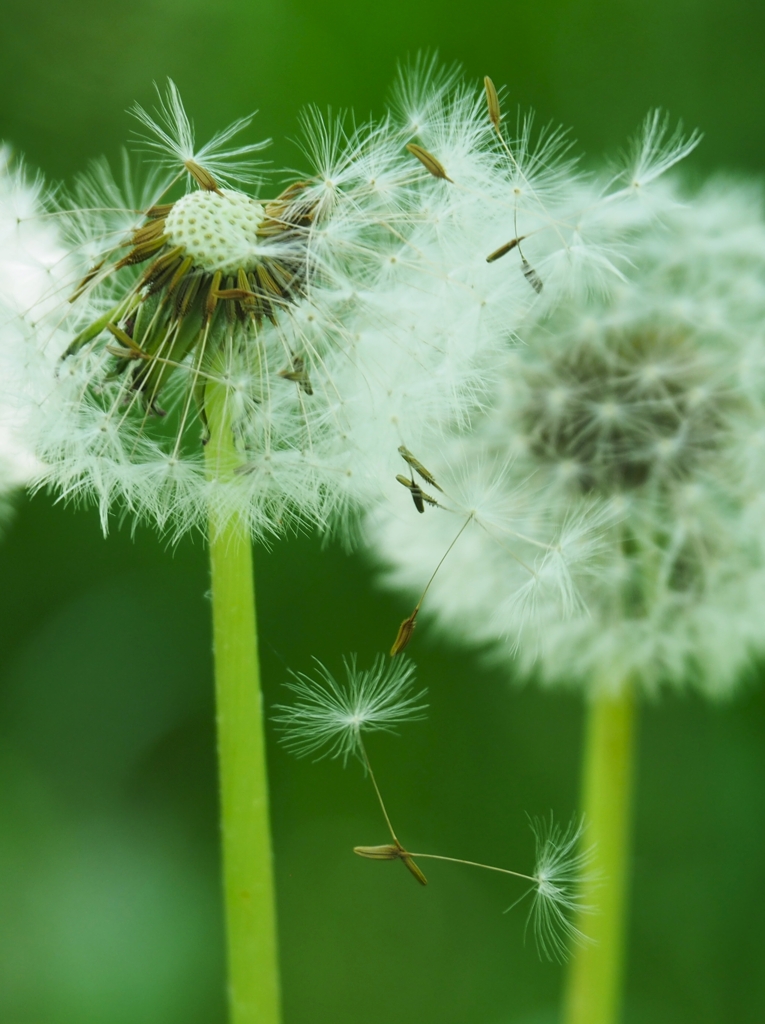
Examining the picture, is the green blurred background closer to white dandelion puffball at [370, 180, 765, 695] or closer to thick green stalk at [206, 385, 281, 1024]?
white dandelion puffball at [370, 180, 765, 695]

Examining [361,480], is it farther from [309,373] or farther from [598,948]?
[598,948]

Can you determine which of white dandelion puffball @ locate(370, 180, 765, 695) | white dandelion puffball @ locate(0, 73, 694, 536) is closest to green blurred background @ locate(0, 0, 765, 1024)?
white dandelion puffball @ locate(370, 180, 765, 695)

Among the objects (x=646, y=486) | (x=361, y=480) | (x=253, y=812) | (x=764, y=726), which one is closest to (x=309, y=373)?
(x=361, y=480)

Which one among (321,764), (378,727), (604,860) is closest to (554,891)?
Answer: (378,727)

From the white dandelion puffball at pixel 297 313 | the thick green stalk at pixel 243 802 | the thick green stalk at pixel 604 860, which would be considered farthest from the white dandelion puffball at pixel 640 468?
the thick green stalk at pixel 243 802

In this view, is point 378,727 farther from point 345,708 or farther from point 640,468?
point 640,468
